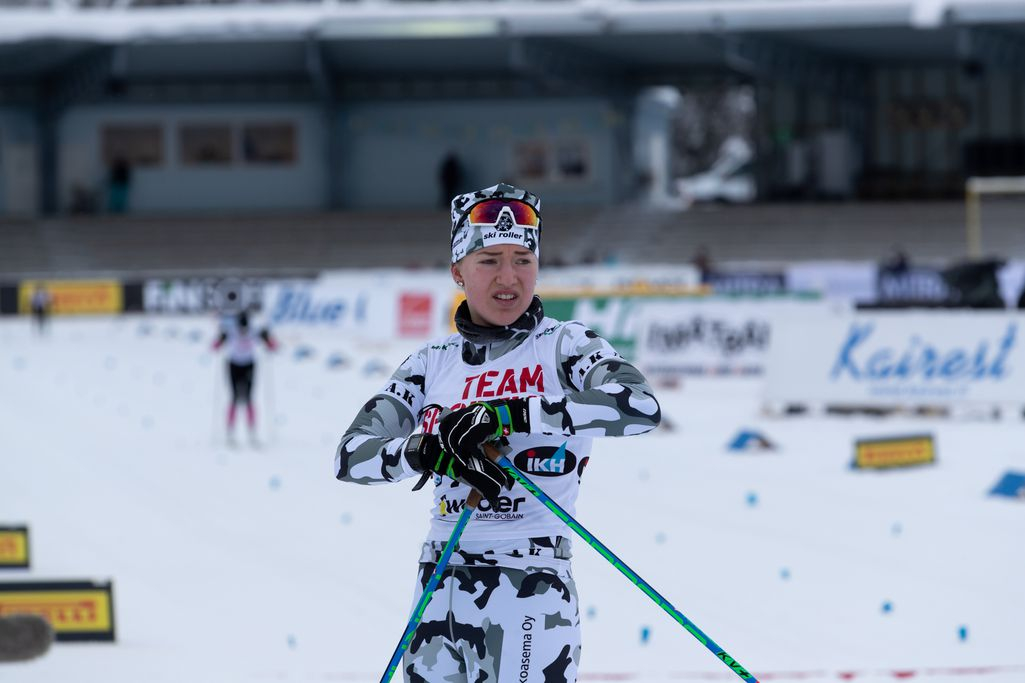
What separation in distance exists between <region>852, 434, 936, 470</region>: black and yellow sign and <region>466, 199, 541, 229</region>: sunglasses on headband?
993 centimetres

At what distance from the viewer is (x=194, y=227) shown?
43.9 m

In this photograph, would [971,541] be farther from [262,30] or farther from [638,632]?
[262,30]

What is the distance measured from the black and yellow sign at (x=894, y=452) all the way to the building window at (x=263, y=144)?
34.9 meters

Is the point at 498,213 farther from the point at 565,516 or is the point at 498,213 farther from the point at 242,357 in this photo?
the point at 242,357

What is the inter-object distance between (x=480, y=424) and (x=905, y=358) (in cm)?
1446

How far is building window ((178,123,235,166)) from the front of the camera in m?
46.5

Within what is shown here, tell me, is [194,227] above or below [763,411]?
above

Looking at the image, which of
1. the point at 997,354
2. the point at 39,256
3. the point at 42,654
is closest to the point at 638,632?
the point at 42,654

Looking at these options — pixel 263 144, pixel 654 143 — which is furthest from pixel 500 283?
pixel 654 143

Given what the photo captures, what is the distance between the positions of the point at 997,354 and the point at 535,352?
1403 cm

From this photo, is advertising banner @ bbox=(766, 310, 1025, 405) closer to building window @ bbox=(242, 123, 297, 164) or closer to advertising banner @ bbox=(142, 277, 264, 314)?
advertising banner @ bbox=(142, 277, 264, 314)

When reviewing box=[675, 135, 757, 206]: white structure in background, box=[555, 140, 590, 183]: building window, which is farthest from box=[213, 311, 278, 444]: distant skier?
box=[675, 135, 757, 206]: white structure in background

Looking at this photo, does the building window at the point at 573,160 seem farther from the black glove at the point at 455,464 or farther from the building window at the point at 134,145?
the black glove at the point at 455,464

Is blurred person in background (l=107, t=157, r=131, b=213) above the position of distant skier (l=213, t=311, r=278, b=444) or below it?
above
